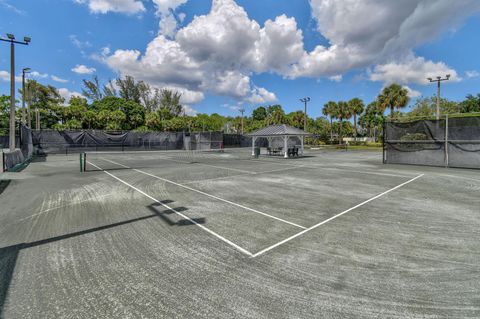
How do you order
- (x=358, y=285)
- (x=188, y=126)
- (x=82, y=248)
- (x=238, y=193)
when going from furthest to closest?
(x=188, y=126) → (x=238, y=193) → (x=82, y=248) → (x=358, y=285)

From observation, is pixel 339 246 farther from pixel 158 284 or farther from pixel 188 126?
pixel 188 126

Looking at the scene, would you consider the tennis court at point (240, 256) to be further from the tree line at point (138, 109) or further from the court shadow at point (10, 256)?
the tree line at point (138, 109)

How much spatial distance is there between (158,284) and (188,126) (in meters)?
58.4

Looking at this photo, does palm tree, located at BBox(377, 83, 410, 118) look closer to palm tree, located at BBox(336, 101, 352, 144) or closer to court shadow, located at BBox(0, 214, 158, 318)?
palm tree, located at BBox(336, 101, 352, 144)

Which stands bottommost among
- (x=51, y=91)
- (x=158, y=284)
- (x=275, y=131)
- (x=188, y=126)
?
(x=158, y=284)

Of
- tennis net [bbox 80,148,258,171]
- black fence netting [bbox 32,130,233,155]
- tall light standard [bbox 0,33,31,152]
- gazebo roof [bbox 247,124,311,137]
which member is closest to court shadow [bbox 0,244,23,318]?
tennis net [bbox 80,148,258,171]

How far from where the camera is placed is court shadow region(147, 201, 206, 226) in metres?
5.02

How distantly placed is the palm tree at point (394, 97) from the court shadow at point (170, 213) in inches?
1821

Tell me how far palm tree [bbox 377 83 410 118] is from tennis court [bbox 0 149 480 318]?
40561mm

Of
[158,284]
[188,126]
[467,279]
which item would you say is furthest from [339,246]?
[188,126]

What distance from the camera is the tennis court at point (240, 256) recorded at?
2.51m

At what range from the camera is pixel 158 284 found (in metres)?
2.86

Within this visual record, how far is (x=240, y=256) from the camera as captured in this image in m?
3.58

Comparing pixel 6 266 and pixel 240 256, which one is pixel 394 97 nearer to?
pixel 240 256
